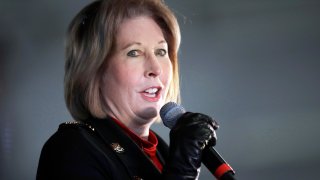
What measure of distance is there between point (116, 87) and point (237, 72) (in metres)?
0.99

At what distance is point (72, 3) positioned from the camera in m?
2.11

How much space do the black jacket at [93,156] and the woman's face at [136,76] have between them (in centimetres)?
7

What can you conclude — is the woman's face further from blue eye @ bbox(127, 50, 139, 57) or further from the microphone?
the microphone

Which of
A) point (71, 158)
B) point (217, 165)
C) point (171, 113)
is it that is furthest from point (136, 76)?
point (217, 165)

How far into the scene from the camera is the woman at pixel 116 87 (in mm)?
1162

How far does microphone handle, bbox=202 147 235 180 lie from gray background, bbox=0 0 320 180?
112 cm

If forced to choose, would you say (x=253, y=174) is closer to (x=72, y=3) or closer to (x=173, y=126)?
(x=72, y=3)

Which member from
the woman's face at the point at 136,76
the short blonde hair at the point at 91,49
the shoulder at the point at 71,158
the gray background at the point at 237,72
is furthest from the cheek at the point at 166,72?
the gray background at the point at 237,72

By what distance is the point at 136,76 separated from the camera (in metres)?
1.29

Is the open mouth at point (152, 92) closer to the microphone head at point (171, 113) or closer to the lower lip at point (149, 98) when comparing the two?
the lower lip at point (149, 98)

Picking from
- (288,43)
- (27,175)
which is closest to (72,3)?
(27,175)

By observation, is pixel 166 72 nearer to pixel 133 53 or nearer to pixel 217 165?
pixel 133 53

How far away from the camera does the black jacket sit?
3.60 feet

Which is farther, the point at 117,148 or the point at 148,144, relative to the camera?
the point at 148,144
